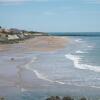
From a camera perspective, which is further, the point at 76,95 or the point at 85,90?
the point at 85,90

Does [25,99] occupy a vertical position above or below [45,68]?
above

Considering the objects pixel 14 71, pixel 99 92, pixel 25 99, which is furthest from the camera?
pixel 14 71

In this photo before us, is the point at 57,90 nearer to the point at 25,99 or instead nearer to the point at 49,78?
the point at 25,99

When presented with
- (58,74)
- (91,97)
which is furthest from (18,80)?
(91,97)

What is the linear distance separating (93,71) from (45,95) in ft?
34.3

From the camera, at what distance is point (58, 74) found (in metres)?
28.7

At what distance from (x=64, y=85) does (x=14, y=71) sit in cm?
819

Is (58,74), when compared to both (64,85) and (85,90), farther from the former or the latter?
(85,90)

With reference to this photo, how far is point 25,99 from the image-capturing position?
19.3 meters

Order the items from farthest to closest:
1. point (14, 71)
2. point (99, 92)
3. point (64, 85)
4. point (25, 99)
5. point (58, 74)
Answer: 1. point (14, 71)
2. point (58, 74)
3. point (64, 85)
4. point (99, 92)
5. point (25, 99)

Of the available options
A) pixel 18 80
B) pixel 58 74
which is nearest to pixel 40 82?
pixel 18 80

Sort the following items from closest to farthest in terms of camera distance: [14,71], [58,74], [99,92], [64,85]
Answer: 1. [99,92]
2. [64,85]
3. [58,74]
4. [14,71]

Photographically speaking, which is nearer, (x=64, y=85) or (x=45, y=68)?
(x=64, y=85)

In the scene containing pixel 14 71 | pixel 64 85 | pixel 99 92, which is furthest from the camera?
pixel 14 71
